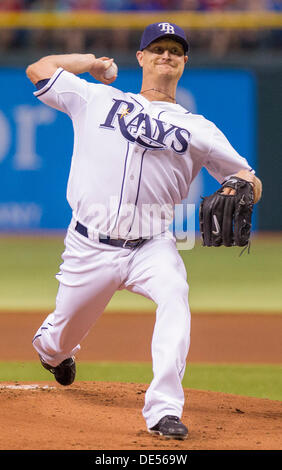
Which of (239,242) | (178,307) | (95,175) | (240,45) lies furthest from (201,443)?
(240,45)

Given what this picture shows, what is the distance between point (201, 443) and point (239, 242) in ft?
3.35

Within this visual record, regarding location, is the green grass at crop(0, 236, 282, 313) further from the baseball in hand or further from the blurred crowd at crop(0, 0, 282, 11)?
the blurred crowd at crop(0, 0, 282, 11)

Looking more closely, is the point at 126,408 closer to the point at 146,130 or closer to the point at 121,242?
the point at 121,242

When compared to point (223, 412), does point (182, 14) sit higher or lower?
higher

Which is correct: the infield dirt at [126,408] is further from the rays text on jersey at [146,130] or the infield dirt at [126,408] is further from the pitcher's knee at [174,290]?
the rays text on jersey at [146,130]

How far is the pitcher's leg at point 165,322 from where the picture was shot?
12.6 ft

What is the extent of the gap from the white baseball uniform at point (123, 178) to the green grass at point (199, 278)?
12.5ft

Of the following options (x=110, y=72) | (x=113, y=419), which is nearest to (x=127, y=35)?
(x=110, y=72)

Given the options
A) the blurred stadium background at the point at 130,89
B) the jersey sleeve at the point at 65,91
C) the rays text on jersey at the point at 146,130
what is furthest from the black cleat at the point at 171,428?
the blurred stadium background at the point at 130,89

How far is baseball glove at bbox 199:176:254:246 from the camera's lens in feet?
13.5

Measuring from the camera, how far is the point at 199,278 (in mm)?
10203

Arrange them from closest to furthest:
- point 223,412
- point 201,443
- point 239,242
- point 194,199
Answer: point 201,443 < point 239,242 < point 223,412 < point 194,199

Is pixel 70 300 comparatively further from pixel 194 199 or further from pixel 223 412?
pixel 194 199

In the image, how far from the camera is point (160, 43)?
14.4 ft
